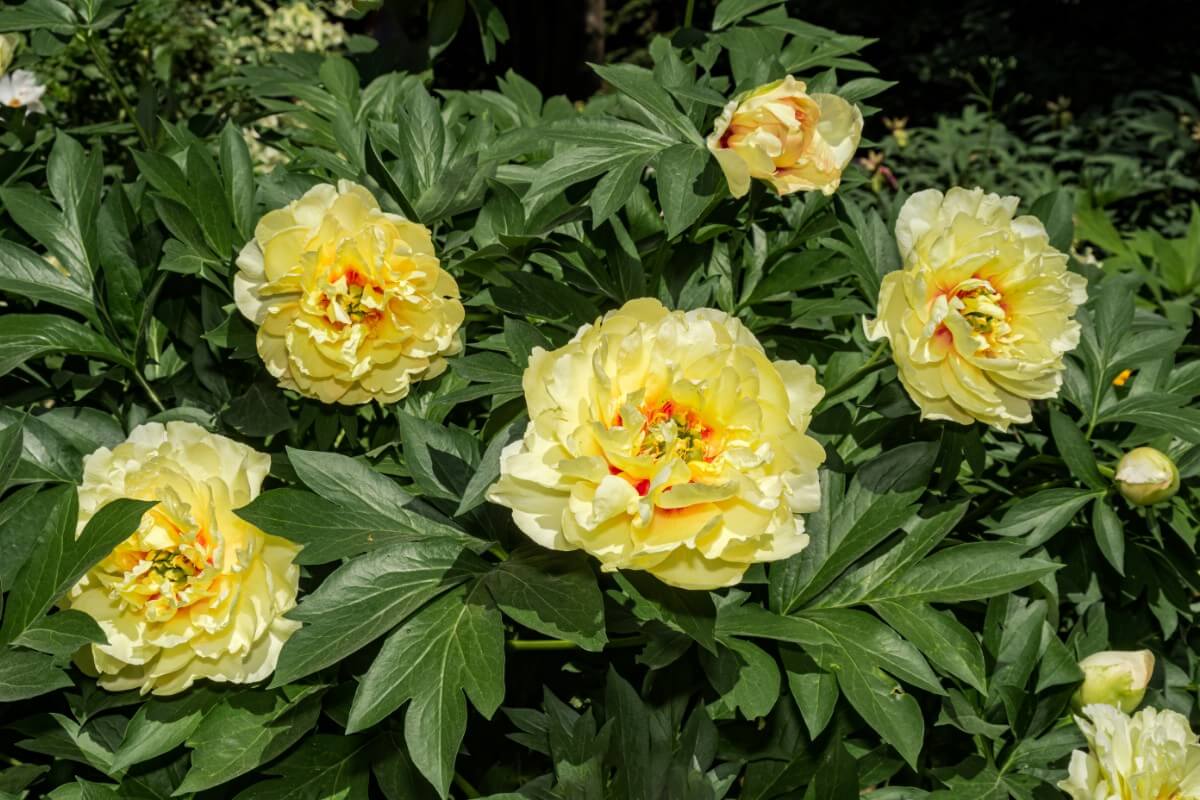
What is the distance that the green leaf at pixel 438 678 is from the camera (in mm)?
1024

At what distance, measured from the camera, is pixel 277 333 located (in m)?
1.27

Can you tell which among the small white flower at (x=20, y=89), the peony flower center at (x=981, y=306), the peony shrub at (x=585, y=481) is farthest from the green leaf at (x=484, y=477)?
the small white flower at (x=20, y=89)

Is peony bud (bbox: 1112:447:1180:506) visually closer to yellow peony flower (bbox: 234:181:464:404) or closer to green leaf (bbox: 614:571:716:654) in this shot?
green leaf (bbox: 614:571:716:654)

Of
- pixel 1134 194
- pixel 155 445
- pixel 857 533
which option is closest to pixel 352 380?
pixel 155 445

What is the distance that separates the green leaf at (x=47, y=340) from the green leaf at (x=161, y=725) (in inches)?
16.5

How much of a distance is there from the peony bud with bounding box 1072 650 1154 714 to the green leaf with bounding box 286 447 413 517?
2.54 ft

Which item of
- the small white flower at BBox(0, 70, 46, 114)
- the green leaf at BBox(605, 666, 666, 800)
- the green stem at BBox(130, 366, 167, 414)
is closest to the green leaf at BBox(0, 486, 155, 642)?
the green stem at BBox(130, 366, 167, 414)

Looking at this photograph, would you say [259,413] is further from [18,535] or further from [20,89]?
[20,89]

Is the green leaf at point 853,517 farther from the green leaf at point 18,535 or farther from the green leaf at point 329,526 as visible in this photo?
the green leaf at point 18,535

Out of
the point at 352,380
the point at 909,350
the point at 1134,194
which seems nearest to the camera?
the point at 909,350

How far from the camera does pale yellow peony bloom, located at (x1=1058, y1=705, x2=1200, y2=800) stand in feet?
3.85

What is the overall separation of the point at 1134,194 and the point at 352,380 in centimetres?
385

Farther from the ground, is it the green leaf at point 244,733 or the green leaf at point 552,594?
the green leaf at point 552,594

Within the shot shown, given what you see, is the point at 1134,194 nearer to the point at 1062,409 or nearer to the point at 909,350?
the point at 1062,409
